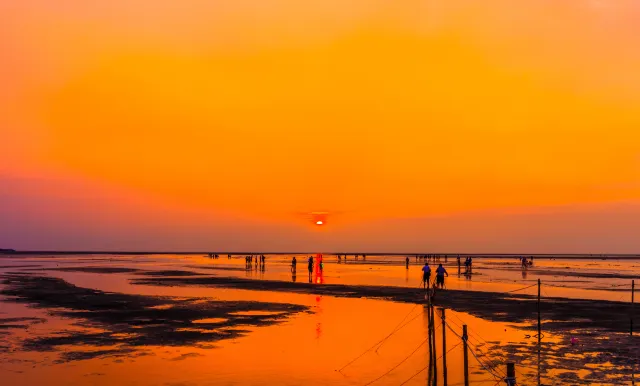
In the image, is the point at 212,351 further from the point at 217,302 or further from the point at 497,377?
the point at 217,302

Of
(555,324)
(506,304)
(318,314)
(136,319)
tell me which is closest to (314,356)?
(318,314)

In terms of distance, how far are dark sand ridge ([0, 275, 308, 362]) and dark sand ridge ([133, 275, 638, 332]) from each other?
11240 millimetres

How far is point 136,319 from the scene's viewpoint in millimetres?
34281

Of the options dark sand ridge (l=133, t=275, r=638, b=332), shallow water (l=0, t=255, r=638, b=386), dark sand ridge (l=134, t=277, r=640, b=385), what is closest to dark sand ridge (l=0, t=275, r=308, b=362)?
shallow water (l=0, t=255, r=638, b=386)

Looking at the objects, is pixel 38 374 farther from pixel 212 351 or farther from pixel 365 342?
pixel 365 342

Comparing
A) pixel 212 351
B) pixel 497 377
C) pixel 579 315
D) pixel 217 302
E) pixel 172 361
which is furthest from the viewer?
pixel 217 302

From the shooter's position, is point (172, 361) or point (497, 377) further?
point (172, 361)

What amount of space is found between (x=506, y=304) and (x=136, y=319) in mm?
25858

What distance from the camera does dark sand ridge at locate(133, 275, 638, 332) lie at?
3422 cm

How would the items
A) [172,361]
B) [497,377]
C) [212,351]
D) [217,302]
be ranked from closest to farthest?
1. [497,377]
2. [172,361]
3. [212,351]
4. [217,302]

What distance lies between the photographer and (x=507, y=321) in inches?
1334

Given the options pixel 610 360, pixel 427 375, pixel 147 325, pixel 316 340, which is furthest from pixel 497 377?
pixel 147 325

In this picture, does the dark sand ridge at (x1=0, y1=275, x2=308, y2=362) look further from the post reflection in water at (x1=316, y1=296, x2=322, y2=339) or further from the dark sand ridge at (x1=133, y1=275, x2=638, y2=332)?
the dark sand ridge at (x1=133, y1=275, x2=638, y2=332)

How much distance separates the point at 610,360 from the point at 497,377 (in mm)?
5847
